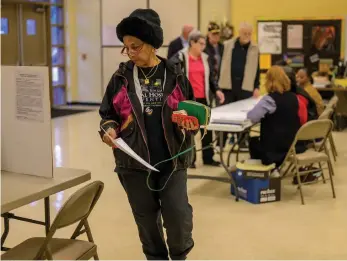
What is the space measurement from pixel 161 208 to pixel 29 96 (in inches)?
31.7

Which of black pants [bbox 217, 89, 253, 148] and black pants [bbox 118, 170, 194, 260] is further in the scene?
black pants [bbox 217, 89, 253, 148]

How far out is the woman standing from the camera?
2.50 metres

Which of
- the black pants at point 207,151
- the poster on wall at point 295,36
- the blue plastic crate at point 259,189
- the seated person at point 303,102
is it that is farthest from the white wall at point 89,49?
the blue plastic crate at point 259,189

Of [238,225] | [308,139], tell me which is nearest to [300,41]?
[308,139]

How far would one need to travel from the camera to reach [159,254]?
277 centimetres

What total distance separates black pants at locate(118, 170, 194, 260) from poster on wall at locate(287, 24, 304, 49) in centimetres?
759

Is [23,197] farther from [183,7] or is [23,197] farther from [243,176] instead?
[183,7]

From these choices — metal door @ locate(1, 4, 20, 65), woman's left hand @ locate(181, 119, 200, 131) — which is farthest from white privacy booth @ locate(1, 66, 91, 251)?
metal door @ locate(1, 4, 20, 65)

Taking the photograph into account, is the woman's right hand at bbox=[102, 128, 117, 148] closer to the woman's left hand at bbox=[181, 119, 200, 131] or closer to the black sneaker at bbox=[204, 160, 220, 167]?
the woman's left hand at bbox=[181, 119, 200, 131]

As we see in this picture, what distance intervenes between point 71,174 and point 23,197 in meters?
0.41

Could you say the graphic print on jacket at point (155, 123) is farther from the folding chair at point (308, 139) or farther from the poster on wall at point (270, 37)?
the poster on wall at point (270, 37)

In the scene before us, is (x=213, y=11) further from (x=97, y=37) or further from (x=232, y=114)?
(x=232, y=114)

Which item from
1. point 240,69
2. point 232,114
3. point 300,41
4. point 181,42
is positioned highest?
point 300,41

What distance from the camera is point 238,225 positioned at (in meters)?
4.02
